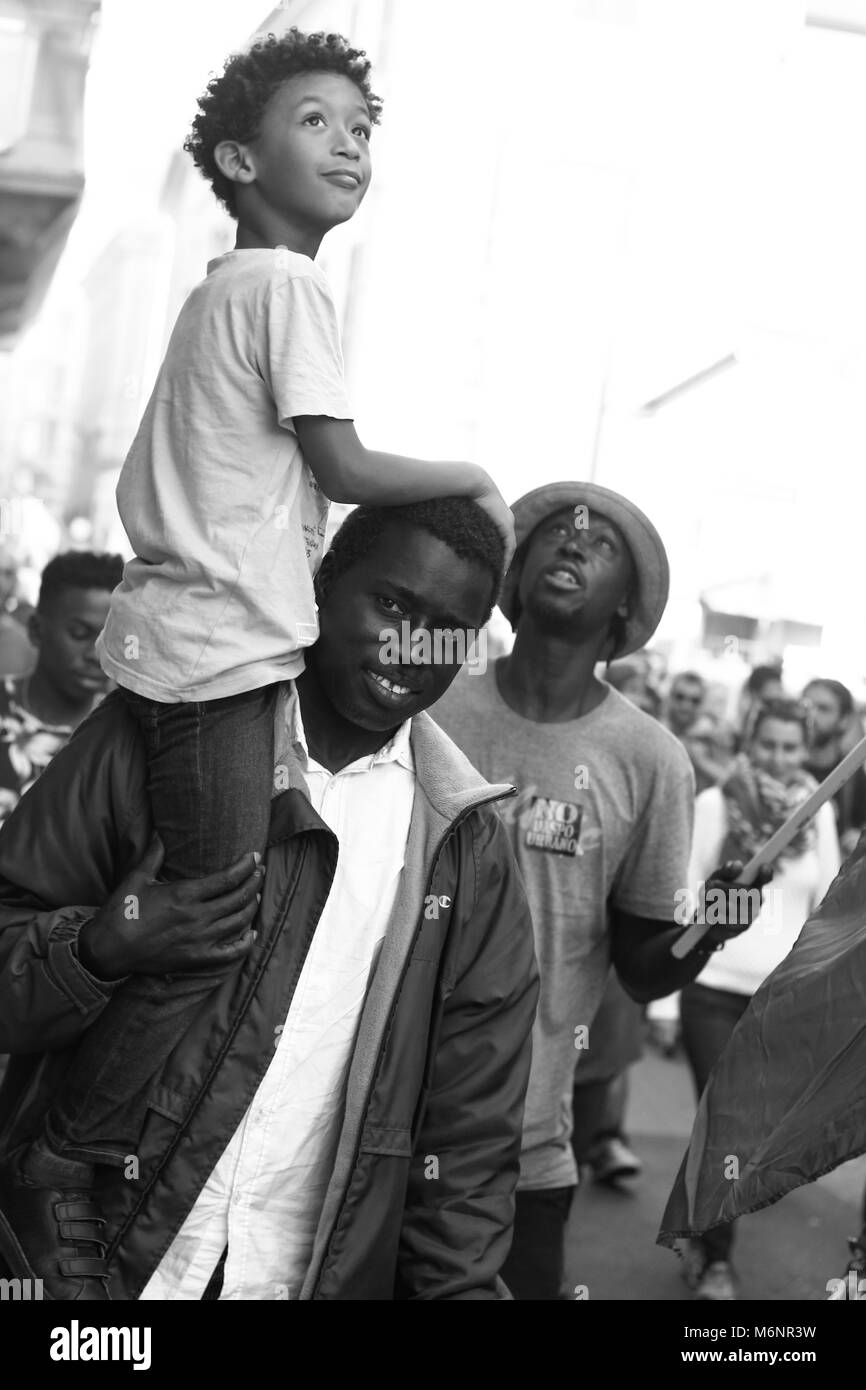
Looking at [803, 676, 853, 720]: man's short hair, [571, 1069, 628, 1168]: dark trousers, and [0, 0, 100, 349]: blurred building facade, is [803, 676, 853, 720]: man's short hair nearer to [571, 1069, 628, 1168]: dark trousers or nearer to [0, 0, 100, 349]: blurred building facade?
[571, 1069, 628, 1168]: dark trousers

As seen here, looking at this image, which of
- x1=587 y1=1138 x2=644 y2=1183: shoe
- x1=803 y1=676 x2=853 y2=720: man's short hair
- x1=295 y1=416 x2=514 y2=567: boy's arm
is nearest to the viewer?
x1=295 y1=416 x2=514 y2=567: boy's arm

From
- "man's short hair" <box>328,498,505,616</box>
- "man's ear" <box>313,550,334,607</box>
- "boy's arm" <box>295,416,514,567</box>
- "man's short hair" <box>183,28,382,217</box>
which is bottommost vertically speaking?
"man's ear" <box>313,550,334,607</box>

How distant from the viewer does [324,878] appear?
2.40 meters

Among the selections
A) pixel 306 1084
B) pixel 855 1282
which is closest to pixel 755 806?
pixel 855 1282

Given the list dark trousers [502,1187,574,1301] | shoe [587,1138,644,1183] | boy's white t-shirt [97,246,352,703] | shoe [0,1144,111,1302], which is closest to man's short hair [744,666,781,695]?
shoe [587,1138,644,1183]

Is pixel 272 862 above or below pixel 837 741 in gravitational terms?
below

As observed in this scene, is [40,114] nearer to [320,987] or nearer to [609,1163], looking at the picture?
[609,1163]

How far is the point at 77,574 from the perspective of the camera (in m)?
5.25

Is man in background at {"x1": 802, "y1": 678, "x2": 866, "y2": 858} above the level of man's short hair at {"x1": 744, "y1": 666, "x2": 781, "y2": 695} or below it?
below

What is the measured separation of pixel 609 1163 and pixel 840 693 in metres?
3.09

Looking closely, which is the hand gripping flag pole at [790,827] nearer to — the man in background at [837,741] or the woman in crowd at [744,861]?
the woman in crowd at [744,861]

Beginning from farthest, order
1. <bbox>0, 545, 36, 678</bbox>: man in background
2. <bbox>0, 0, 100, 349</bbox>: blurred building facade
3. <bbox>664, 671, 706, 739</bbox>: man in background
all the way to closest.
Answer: <bbox>0, 0, 100, 349</bbox>: blurred building facade < <bbox>664, 671, 706, 739</bbox>: man in background < <bbox>0, 545, 36, 678</bbox>: man in background

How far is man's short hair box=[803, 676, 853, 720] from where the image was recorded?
28.4 ft
